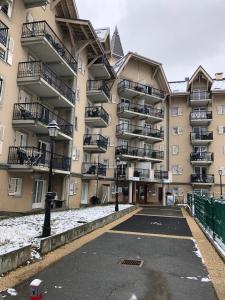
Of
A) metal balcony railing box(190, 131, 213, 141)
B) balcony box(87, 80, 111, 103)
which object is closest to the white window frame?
balcony box(87, 80, 111, 103)

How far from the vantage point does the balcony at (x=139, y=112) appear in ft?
136

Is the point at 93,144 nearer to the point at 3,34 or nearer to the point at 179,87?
the point at 3,34

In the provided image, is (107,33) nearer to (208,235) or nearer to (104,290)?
(208,235)

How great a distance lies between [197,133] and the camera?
46.6 m

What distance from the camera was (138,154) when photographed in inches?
1657

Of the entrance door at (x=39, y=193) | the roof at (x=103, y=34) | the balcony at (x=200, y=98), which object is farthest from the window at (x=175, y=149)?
the entrance door at (x=39, y=193)

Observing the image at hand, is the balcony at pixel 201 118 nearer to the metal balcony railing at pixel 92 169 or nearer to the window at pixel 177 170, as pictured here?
the window at pixel 177 170

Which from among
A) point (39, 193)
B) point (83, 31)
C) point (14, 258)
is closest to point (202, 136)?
point (83, 31)

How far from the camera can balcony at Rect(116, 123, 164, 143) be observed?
41219 millimetres

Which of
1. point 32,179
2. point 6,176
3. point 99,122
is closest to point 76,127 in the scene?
point 99,122

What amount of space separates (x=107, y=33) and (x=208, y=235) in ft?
83.9

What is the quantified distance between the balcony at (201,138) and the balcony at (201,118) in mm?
1755

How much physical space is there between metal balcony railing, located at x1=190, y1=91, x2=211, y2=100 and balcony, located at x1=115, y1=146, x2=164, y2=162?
10.4 m

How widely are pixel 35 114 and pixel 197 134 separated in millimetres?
31106
